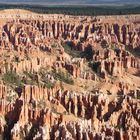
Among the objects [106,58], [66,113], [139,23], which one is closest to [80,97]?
[66,113]

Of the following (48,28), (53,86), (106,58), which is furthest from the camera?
(48,28)

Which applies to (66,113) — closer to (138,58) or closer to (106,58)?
(106,58)

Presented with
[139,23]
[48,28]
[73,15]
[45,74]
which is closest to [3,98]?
[45,74]

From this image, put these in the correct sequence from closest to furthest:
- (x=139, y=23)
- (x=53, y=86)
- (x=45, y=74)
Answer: (x=53, y=86) < (x=45, y=74) < (x=139, y=23)

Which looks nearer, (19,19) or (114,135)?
(114,135)

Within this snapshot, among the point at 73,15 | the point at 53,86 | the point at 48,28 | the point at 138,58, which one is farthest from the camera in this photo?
the point at 73,15

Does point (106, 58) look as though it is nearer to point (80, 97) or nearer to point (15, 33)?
point (15, 33)

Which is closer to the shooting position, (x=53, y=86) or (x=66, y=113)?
(x=66, y=113)
